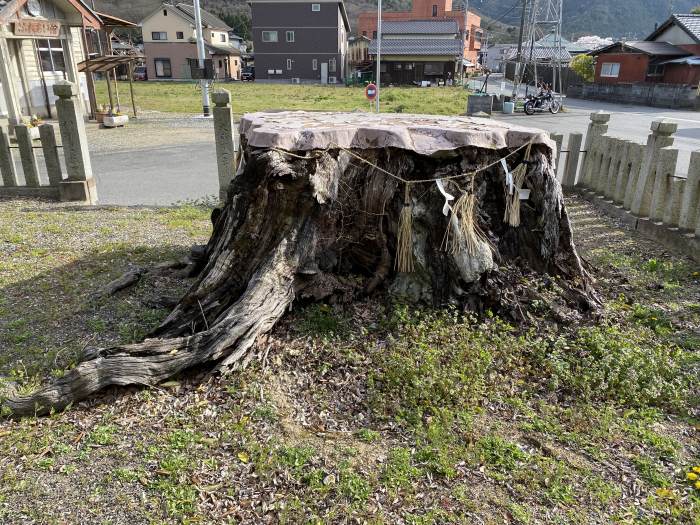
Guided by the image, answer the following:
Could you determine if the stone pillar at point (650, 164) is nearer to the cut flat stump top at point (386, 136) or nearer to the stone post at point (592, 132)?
the stone post at point (592, 132)

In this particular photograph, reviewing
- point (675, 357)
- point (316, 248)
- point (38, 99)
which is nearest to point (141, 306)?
point (316, 248)

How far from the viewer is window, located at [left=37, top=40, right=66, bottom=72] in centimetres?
1788

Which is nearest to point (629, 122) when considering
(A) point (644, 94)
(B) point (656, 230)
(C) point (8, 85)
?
(A) point (644, 94)

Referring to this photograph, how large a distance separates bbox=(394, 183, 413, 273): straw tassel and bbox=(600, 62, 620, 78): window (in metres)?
37.8

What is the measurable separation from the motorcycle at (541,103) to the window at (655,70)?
1435 centimetres

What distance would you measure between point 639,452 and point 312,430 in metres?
1.90

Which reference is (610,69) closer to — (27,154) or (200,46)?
(200,46)

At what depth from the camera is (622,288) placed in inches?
199

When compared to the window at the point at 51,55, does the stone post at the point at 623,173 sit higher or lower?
lower

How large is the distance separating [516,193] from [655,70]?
119 ft

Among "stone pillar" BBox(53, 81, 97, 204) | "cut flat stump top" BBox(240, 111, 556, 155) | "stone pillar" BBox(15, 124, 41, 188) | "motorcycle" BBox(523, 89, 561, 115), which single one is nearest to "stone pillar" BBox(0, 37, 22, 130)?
"stone pillar" BBox(15, 124, 41, 188)

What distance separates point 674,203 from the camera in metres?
6.31

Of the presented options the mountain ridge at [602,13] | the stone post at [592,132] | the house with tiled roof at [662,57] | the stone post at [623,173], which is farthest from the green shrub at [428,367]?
the mountain ridge at [602,13]

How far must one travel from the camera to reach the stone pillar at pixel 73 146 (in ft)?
26.1
